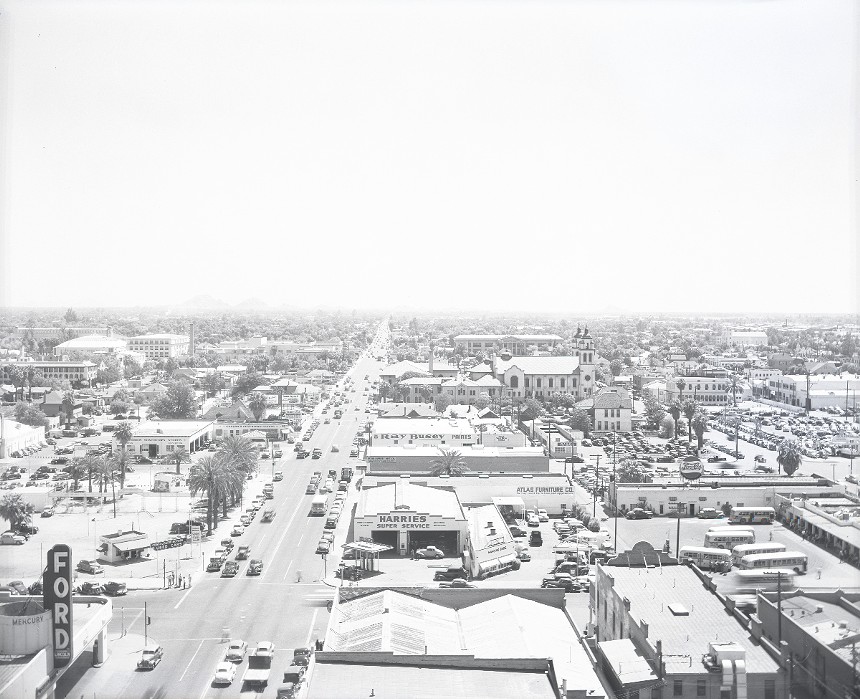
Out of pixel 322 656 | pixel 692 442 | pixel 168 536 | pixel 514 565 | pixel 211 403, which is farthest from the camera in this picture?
pixel 211 403

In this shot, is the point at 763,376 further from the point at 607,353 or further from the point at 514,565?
the point at 514,565

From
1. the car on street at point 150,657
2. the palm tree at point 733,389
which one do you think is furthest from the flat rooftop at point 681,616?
the palm tree at point 733,389

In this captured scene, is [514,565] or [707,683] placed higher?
[707,683]

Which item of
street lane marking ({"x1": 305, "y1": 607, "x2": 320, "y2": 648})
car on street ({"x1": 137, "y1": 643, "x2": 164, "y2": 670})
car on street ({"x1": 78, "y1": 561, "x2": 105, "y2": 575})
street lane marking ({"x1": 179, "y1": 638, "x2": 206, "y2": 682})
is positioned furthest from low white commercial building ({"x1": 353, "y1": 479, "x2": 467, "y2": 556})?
car on street ({"x1": 137, "y1": 643, "x2": 164, "y2": 670})

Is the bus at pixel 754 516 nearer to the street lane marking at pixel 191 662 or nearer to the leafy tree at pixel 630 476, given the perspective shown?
the leafy tree at pixel 630 476

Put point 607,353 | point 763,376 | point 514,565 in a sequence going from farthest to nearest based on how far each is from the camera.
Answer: point 607,353, point 763,376, point 514,565

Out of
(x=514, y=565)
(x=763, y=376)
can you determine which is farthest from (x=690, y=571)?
(x=763, y=376)

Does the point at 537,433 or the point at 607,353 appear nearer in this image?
the point at 537,433

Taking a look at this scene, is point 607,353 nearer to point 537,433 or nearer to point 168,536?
point 537,433

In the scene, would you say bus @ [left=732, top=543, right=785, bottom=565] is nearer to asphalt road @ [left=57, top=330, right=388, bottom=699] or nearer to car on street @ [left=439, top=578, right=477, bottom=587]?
car on street @ [left=439, top=578, right=477, bottom=587]
